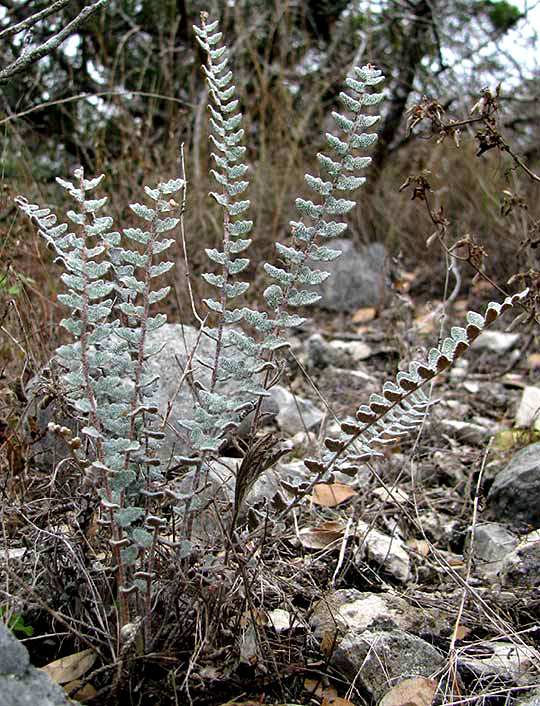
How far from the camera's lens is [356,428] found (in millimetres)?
1146

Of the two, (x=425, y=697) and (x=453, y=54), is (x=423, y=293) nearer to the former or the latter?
(x=453, y=54)

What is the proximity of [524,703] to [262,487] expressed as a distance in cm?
76

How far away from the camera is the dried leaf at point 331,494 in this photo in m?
2.05

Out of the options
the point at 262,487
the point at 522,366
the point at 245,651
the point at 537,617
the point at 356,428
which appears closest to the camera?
the point at 356,428

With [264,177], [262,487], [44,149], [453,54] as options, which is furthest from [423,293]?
[262,487]

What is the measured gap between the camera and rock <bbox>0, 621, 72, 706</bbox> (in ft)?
3.14

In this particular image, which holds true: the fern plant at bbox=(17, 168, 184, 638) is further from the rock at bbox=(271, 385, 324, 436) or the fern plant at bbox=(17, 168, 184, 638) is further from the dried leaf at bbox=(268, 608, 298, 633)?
the rock at bbox=(271, 385, 324, 436)

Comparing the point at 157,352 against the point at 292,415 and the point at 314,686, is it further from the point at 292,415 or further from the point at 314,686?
the point at 292,415

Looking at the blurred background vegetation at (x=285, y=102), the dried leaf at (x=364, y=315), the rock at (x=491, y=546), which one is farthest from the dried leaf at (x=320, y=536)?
the dried leaf at (x=364, y=315)

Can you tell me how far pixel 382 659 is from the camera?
4.32ft

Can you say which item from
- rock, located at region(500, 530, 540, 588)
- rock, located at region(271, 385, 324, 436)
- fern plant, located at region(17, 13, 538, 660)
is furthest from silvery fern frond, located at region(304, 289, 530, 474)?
rock, located at region(271, 385, 324, 436)

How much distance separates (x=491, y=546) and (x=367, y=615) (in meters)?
0.60

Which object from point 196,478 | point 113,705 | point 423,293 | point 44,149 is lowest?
point 423,293

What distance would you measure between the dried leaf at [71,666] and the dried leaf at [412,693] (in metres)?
0.46
